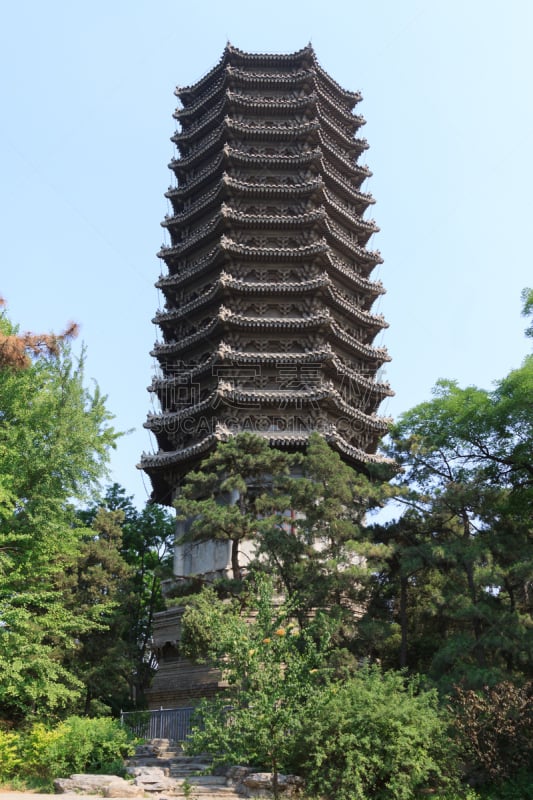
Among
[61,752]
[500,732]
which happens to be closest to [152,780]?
[61,752]

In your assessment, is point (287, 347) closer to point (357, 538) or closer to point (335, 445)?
point (335, 445)

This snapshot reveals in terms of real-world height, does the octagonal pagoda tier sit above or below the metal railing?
above

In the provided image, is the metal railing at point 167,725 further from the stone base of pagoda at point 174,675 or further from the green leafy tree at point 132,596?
the green leafy tree at point 132,596

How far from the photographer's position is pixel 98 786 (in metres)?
11.3

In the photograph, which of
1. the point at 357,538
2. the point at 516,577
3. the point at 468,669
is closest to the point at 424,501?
the point at 357,538

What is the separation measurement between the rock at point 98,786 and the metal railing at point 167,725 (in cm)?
281

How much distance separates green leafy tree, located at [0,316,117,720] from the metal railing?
204 centimetres

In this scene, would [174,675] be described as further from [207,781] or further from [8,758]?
[207,781]

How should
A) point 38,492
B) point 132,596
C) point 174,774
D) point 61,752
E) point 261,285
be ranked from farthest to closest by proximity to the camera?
point 261,285
point 132,596
point 38,492
point 61,752
point 174,774

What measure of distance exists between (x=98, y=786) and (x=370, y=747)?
4569mm

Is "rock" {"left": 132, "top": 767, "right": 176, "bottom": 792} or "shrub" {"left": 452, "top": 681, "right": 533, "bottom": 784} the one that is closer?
"shrub" {"left": 452, "top": 681, "right": 533, "bottom": 784}

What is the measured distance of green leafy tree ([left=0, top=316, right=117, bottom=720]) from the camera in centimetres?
1320

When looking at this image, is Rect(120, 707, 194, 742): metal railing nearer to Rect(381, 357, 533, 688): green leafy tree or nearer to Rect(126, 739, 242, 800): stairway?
Rect(126, 739, 242, 800): stairway

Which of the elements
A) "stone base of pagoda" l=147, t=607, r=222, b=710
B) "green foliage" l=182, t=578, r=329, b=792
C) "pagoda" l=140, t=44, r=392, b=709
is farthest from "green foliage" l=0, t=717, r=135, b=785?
"pagoda" l=140, t=44, r=392, b=709
